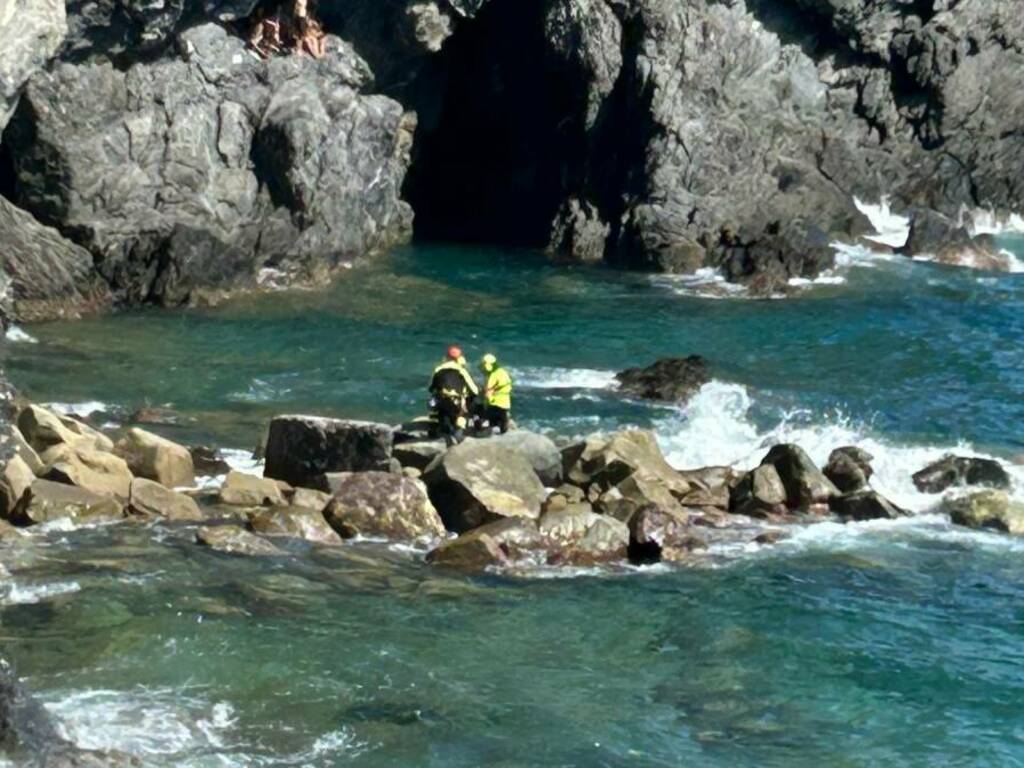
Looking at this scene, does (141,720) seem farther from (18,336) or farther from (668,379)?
(18,336)

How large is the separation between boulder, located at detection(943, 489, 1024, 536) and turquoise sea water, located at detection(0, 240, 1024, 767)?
18.1 inches

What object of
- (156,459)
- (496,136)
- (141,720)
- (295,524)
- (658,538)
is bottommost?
(141,720)

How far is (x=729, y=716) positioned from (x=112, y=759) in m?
7.46

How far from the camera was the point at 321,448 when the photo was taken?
30.1m

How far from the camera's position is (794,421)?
36.5m

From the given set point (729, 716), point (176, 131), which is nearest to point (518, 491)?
point (729, 716)

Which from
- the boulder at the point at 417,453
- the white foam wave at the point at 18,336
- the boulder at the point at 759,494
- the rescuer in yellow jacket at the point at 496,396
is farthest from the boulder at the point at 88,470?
the white foam wave at the point at 18,336

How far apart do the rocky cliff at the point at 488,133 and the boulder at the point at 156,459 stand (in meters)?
11.3

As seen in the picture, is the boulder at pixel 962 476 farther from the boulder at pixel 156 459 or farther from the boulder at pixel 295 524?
the boulder at pixel 156 459

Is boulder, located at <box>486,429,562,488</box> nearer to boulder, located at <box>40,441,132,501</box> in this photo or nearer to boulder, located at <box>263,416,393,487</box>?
boulder, located at <box>263,416,393,487</box>

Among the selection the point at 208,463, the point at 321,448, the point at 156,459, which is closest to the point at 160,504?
the point at 156,459

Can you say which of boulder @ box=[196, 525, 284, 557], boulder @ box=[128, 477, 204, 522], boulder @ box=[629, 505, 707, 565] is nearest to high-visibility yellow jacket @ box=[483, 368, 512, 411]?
boulder @ box=[629, 505, 707, 565]

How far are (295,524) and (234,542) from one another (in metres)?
1.27

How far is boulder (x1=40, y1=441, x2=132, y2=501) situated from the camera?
28.2 metres
